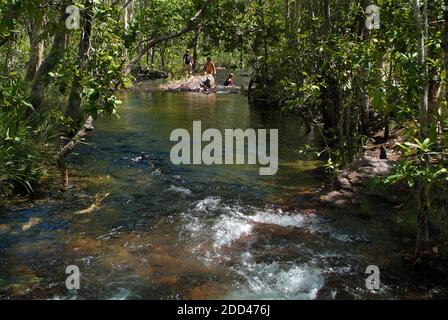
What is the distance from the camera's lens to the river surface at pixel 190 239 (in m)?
5.41

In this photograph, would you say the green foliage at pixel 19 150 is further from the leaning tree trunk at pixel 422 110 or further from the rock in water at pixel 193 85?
the rock in water at pixel 193 85

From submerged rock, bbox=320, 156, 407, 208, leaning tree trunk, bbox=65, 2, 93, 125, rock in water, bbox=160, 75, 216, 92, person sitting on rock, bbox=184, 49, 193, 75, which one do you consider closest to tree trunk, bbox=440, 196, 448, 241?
submerged rock, bbox=320, 156, 407, 208

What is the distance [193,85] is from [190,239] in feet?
73.1

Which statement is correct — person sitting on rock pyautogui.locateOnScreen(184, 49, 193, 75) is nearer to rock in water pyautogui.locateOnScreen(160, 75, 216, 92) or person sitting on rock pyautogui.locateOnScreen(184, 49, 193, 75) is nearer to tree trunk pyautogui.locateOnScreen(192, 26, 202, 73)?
tree trunk pyautogui.locateOnScreen(192, 26, 202, 73)

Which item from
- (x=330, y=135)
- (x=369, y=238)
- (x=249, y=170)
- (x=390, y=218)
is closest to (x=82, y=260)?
(x=369, y=238)

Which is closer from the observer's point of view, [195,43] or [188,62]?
[195,43]

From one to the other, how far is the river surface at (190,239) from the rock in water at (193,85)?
17.3 metres

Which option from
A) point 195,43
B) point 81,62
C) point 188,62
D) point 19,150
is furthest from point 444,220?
point 188,62

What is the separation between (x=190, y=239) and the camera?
6785 millimetres

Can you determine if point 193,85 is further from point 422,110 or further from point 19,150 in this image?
point 422,110

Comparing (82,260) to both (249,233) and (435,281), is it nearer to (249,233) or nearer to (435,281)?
(249,233)

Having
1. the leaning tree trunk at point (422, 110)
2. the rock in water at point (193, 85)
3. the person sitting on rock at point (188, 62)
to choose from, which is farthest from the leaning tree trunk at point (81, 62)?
the person sitting on rock at point (188, 62)

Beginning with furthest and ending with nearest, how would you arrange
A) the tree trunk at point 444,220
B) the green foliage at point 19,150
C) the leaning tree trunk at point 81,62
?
the green foliage at point 19,150 → the leaning tree trunk at point 81,62 → the tree trunk at point 444,220
